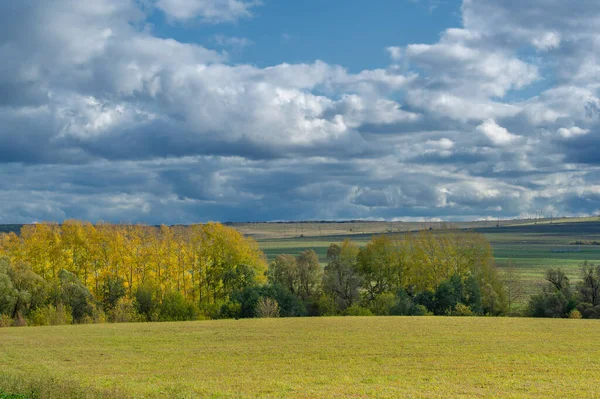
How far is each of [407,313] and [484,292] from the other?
49.9ft

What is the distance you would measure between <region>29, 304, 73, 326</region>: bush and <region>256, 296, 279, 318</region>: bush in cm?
2799

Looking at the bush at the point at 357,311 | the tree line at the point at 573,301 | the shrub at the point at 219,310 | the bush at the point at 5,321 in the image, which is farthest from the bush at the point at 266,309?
the tree line at the point at 573,301

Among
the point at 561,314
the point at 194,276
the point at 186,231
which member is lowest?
the point at 561,314

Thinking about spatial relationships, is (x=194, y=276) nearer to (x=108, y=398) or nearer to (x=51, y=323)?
(x=51, y=323)

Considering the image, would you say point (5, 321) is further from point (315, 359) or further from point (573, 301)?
point (573, 301)

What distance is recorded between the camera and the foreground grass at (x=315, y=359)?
104 ft

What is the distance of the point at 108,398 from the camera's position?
22812 millimetres

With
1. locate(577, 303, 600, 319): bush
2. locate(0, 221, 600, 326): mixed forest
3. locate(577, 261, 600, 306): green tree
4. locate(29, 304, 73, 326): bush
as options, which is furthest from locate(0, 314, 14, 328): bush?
locate(577, 261, 600, 306): green tree

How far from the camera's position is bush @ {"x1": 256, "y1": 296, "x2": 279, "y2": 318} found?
303ft

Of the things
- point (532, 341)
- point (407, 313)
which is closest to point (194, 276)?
point (407, 313)

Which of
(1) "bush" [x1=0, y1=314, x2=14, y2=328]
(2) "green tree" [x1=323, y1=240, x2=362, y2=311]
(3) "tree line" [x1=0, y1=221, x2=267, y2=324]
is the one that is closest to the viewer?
(1) "bush" [x1=0, y1=314, x2=14, y2=328]

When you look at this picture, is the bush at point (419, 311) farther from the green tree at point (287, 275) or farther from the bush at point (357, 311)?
the green tree at point (287, 275)

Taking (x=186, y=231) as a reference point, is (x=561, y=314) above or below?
below

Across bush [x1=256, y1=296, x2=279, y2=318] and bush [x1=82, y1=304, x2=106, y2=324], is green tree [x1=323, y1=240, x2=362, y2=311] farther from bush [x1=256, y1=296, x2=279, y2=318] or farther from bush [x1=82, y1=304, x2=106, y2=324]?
bush [x1=82, y1=304, x2=106, y2=324]
